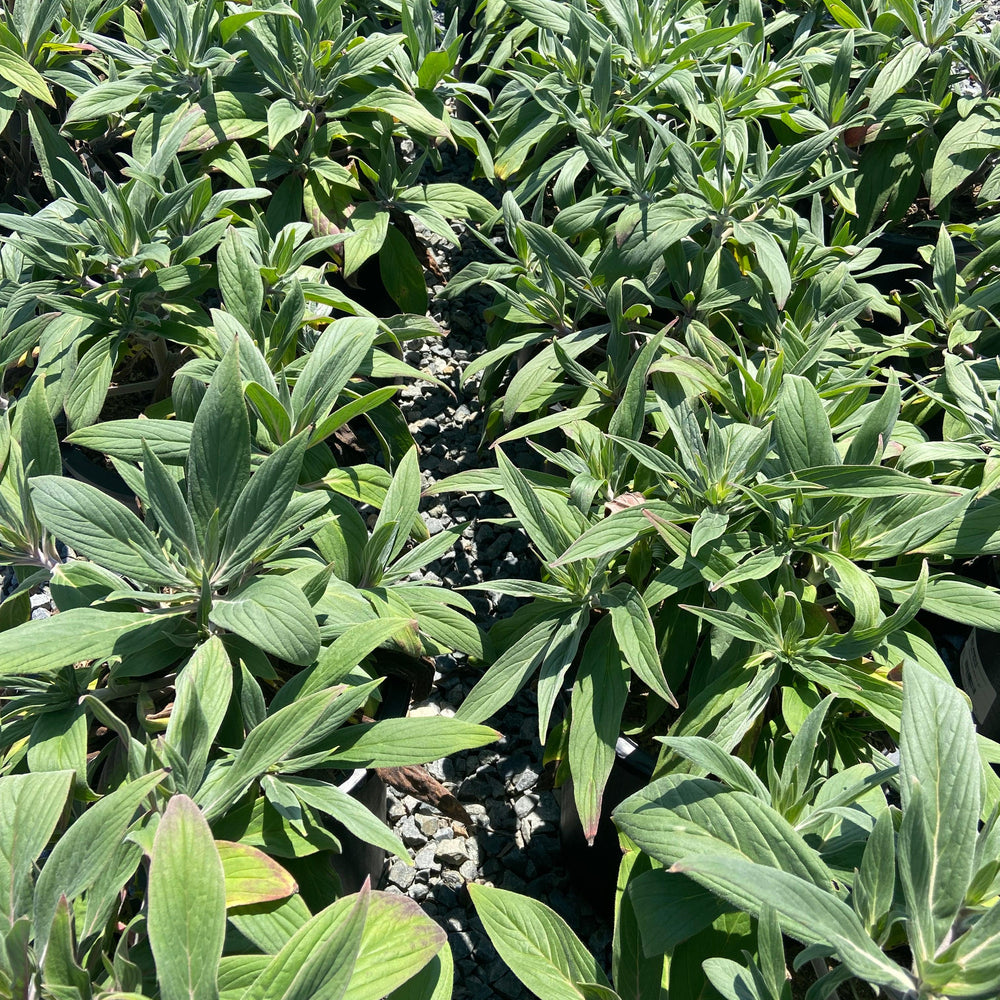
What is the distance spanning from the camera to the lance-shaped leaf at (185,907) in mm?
765

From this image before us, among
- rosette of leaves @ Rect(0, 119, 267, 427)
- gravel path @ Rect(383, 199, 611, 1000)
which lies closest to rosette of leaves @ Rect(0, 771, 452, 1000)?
gravel path @ Rect(383, 199, 611, 1000)

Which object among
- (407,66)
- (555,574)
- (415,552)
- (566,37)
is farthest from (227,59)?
(555,574)

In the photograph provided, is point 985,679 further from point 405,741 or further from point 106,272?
point 106,272

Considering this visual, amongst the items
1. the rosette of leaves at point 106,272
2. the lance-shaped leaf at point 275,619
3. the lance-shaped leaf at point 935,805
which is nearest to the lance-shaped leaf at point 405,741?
the lance-shaped leaf at point 275,619

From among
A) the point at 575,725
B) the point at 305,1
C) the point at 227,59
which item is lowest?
the point at 575,725

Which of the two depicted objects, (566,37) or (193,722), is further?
(566,37)

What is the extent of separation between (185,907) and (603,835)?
1033 millimetres

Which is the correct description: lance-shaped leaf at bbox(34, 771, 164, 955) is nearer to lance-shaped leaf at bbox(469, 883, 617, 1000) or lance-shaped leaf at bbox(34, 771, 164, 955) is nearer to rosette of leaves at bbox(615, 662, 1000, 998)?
lance-shaped leaf at bbox(469, 883, 617, 1000)

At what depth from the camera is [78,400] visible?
1.74 m

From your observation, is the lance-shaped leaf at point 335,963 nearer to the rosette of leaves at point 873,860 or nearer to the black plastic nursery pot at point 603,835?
the rosette of leaves at point 873,860

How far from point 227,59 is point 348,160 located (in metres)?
0.49

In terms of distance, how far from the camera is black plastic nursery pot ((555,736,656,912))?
58.9 inches

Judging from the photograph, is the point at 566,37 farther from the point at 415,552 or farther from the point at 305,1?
the point at 415,552

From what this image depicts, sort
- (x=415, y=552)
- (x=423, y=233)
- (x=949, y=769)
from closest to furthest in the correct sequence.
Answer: (x=949, y=769) < (x=415, y=552) < (x=423, y=233)
